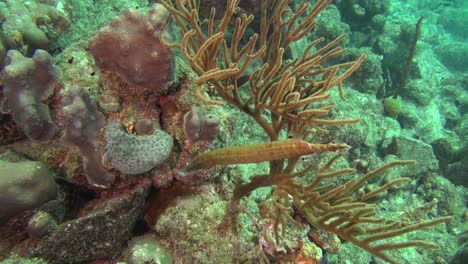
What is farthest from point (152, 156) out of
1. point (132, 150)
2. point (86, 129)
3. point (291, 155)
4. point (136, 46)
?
point (291, 155)

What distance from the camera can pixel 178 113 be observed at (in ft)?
10.4

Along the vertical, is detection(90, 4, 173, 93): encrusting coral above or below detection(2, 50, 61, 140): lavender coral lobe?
above

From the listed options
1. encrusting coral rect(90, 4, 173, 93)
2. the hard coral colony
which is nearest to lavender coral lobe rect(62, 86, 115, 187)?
the hard coral colony

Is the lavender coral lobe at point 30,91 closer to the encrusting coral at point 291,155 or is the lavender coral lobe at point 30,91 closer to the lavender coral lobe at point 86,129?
the lavender coral lobe at point 86,129

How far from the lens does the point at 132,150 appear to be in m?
2.51

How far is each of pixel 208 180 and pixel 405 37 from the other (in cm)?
1129

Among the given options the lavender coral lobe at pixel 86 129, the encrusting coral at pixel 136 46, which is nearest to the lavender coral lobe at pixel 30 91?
the lavender coral lobe at pixel 86 129

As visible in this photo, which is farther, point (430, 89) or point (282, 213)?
point (430, 89)

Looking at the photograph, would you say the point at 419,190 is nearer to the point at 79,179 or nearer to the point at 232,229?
the point at 232,229

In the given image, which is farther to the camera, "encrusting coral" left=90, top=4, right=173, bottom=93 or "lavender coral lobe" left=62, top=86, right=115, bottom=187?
"encrusting coral" left=90, top=4, right=173, bottom=93

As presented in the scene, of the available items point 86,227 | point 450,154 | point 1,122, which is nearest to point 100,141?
point 86,227

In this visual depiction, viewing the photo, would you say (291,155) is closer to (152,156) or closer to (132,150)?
(152,156)

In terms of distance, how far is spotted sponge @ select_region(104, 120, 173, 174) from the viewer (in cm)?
250

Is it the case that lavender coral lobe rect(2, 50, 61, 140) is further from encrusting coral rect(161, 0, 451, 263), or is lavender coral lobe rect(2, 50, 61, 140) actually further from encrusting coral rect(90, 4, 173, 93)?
encrusting coral rect(161, 0, 451, 263)
